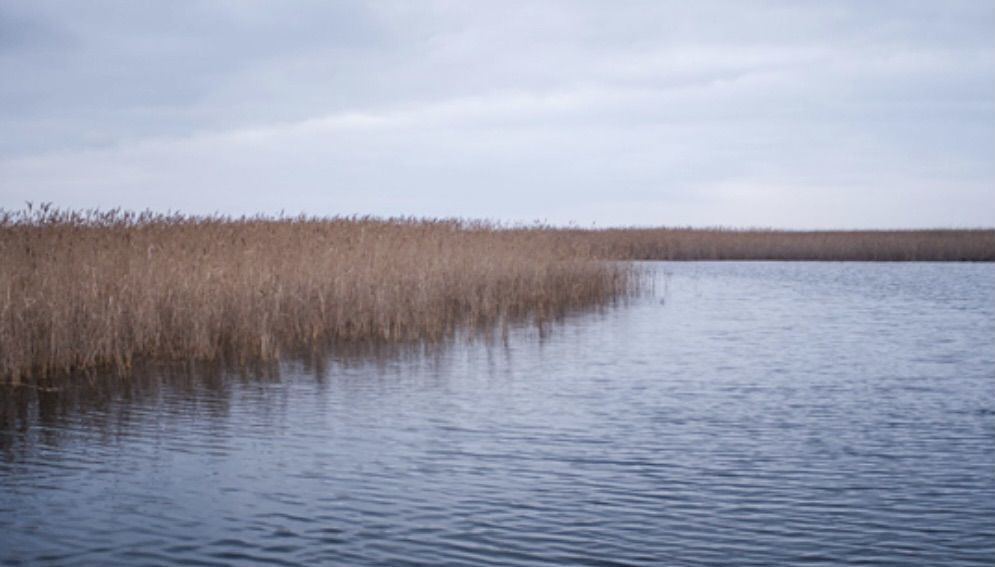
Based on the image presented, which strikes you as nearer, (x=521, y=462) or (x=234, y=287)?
(x=521, y=462)

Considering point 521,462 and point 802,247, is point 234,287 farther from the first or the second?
point 802,247

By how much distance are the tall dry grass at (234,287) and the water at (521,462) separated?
1017 mm

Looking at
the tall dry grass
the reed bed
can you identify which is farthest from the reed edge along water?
the reed bed

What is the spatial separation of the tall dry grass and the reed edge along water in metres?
0.02

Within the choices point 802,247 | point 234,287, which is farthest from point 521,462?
point 802,247

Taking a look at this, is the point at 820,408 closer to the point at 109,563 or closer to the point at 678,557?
the point at 678,557

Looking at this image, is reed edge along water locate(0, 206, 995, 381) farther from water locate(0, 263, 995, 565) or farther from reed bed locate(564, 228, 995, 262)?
reed bed locate(564, 228, 995, 262)

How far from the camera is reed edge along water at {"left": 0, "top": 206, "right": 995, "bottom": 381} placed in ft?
32.2

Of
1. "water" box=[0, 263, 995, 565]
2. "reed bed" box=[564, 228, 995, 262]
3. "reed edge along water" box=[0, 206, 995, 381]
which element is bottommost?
"water" box=[0, 263, 995, 565]

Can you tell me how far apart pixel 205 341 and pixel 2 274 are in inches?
79.6

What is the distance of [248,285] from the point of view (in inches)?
465

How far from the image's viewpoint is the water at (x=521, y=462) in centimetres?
456

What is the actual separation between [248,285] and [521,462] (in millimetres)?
6524

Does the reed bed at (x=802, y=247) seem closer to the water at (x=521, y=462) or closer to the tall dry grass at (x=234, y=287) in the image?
the tall dry grass at (x=234, y=287)
